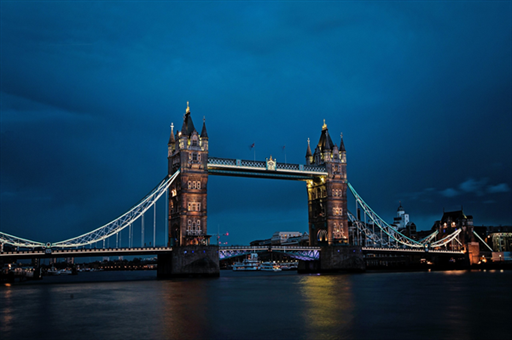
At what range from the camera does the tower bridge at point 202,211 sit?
7388cm

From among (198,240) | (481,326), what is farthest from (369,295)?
(198,240)

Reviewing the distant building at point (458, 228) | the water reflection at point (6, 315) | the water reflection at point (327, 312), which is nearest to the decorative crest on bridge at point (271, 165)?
the water reflection at point (327, 312)

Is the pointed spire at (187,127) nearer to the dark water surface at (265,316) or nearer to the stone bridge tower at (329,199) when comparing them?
the stone bridge tower at (329,199)

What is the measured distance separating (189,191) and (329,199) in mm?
30609

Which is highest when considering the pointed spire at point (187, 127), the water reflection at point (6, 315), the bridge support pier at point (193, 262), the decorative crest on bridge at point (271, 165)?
the pointed spire at point (187, 127)

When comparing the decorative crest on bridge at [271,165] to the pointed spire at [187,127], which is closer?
the pointed spire at [187,127]

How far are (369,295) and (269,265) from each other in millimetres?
122182

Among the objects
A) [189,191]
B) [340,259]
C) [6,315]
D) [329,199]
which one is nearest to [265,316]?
[6,315]

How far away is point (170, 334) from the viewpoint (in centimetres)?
2528

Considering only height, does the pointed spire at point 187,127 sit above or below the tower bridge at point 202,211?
above

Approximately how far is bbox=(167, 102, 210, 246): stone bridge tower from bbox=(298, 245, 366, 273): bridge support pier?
26.1 meters

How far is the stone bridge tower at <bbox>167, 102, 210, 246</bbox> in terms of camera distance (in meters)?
78.7

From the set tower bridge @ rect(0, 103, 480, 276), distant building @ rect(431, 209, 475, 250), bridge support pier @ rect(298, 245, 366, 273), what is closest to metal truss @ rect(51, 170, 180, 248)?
tower bridge @ rect(0, 103, 480, 276)

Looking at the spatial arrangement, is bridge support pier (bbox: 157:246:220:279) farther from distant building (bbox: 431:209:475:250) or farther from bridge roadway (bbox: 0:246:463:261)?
distant building (bbox: 431:209:475:250)
